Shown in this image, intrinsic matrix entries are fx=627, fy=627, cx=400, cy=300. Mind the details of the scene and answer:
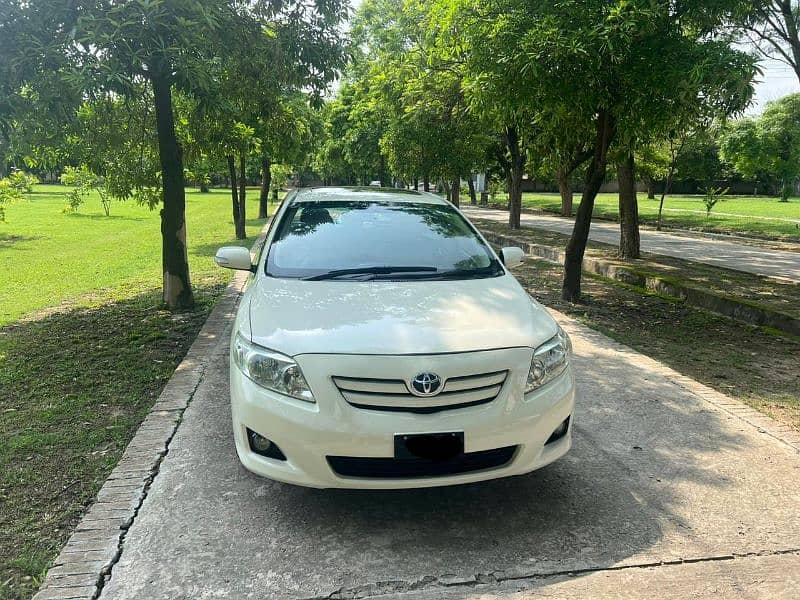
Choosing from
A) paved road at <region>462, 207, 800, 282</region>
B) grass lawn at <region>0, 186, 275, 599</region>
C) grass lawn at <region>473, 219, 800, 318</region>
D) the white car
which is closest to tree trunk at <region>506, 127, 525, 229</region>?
paved road at <region>462, 207, 800, 282</region>

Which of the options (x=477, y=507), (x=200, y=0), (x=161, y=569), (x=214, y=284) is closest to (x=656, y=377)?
(x=477, y=507)

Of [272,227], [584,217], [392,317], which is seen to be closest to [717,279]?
[584,217]

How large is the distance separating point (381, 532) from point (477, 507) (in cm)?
56

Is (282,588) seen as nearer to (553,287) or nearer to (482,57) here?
(482,57)

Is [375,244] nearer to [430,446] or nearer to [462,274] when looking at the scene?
[462,274]

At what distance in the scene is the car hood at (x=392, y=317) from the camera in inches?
120

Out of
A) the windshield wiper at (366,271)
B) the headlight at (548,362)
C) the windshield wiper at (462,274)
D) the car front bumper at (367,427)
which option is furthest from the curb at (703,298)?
the car front bumper at (367,427)

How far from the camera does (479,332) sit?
10.4 ft

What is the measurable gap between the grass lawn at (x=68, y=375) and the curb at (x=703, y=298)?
6.71m

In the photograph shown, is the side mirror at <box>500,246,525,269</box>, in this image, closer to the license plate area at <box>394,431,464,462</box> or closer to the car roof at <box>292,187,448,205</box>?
the car roof at <box>292,187,448,205</box>

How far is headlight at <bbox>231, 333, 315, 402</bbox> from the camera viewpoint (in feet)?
9.73

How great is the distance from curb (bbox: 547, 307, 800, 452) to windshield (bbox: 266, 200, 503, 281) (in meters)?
2.17

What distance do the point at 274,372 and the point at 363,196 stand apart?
2.38 meters

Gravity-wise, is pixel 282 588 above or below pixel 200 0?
below
